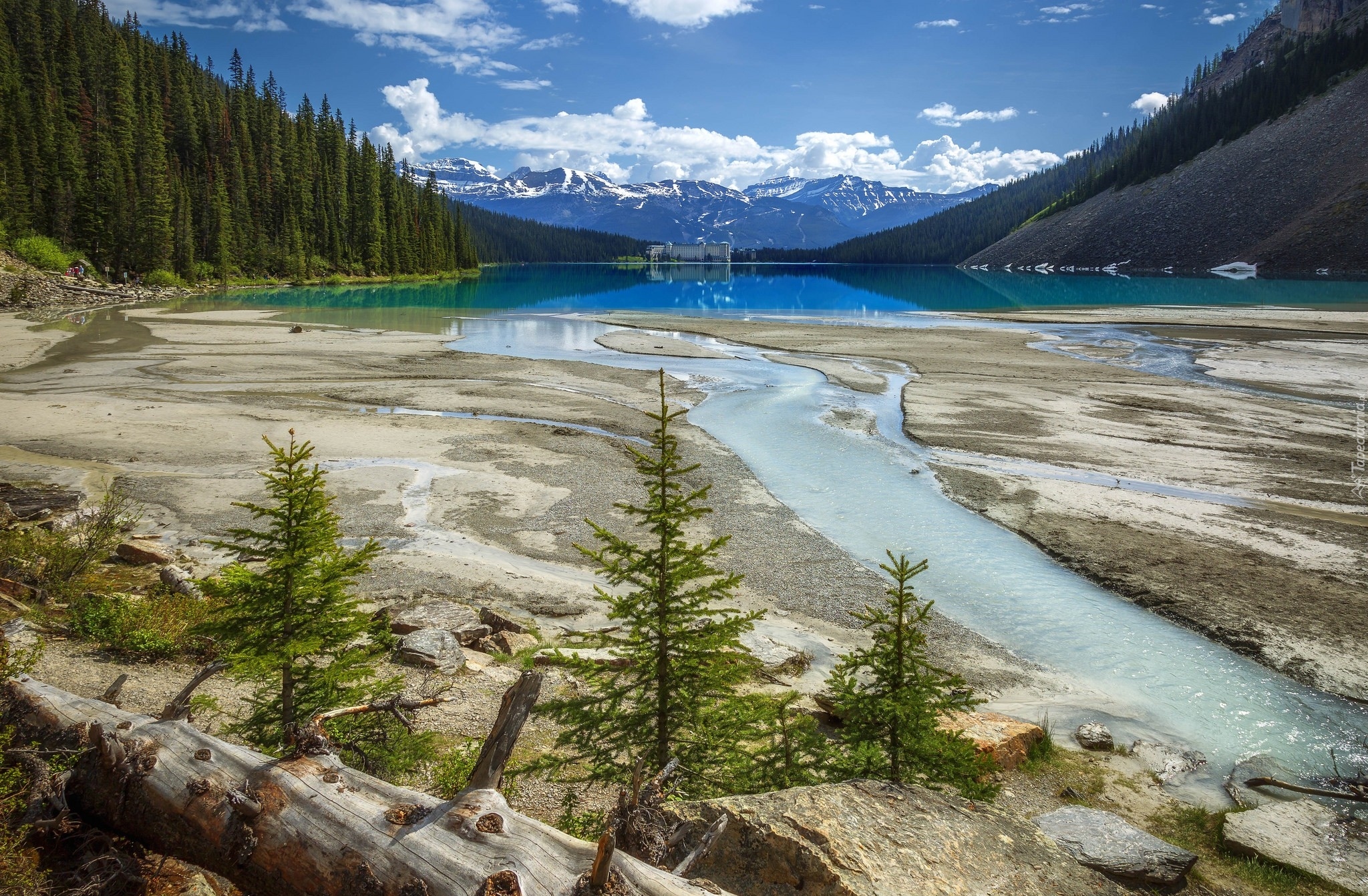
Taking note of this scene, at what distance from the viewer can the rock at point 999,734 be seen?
7.73m

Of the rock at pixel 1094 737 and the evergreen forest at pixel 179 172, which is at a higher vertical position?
the evergreen forest at pixel 179 172

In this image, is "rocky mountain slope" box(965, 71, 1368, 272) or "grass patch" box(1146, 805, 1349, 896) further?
"rocky mountain slope" box(965, 71, 1368, 272)

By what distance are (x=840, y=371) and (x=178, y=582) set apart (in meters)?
30.0

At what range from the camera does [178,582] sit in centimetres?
1042

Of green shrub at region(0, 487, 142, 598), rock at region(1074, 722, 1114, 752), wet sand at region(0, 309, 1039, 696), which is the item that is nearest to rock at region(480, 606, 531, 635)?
wet sand at region(0, 309, 1039, 696)

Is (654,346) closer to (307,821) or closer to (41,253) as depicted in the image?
(307,821)

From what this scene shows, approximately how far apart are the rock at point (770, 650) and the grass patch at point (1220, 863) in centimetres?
420

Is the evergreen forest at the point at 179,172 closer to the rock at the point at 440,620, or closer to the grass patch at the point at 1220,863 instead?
the rock at the point at 440,620

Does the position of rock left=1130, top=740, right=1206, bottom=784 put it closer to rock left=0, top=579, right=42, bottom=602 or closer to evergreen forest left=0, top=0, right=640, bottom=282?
rock left=0, top=579, right=42, bottom=602

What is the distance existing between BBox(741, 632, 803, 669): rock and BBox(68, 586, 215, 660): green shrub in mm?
6466

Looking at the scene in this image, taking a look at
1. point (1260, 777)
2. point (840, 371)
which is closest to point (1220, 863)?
point (1260, 777)

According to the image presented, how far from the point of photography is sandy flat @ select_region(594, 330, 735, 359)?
42.5m

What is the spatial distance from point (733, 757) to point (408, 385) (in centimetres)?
2738

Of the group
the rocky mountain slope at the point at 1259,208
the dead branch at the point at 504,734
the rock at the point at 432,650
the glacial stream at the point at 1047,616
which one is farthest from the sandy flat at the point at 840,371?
the rocky mountain slope at the point at 1259,208
